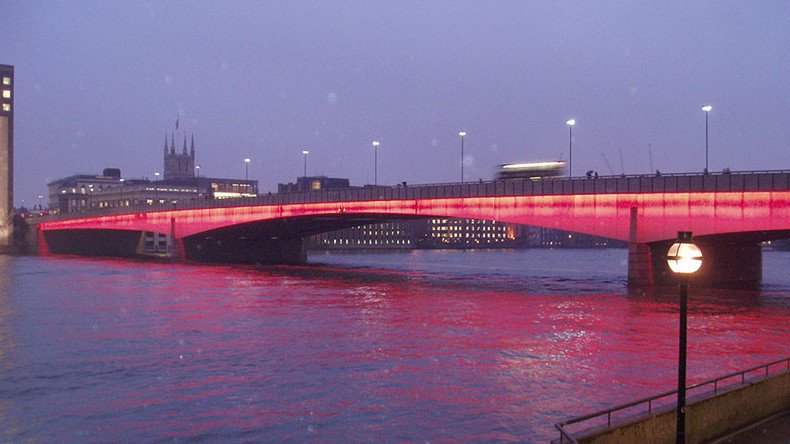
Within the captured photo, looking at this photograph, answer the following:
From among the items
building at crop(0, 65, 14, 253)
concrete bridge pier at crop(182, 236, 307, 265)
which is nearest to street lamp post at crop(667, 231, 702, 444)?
concrete bridge pier at crop(182, 236, 307, 265)

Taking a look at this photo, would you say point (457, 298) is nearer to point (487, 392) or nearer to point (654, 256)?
point (654, 256)

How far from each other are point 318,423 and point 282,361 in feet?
30.7

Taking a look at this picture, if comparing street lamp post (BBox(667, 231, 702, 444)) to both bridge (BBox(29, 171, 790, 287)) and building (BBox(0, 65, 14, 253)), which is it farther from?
building (BBox(0, 65, 14, 253))

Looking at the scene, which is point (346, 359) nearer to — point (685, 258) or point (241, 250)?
point (685, 258)

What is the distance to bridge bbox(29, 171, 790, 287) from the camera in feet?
178

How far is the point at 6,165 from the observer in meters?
148

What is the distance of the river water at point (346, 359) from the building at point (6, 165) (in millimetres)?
99416

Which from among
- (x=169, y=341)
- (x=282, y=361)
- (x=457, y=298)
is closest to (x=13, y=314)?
(x=169, y=341)

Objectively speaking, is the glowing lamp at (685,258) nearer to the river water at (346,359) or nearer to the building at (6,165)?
the river water at (346,359)

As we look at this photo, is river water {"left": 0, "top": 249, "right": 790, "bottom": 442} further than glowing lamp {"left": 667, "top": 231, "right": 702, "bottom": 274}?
Yes

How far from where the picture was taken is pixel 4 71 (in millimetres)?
156250

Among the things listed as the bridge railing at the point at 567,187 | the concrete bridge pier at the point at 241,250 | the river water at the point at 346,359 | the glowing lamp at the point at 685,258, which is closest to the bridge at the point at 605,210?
the bridge railing at the point at 567,187

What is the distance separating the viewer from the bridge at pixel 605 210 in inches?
2132

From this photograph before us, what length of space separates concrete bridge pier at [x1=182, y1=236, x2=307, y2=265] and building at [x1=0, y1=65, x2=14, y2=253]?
50717mm
